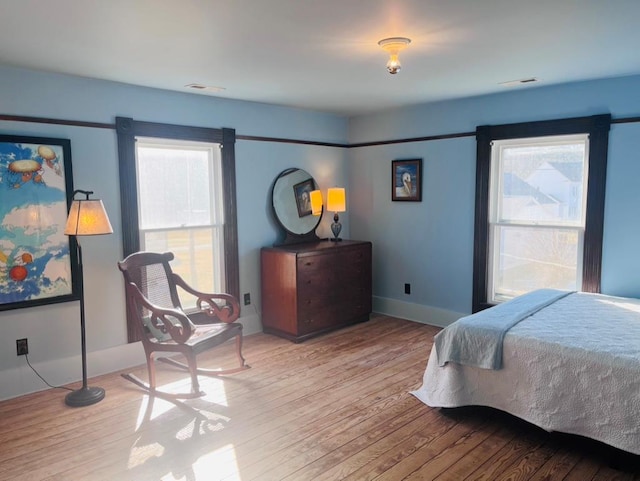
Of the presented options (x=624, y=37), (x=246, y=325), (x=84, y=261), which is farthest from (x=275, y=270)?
(x=624, y=37)

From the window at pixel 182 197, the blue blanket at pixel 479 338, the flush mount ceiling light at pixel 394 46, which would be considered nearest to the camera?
the flush mount ceiling light at pixel 394 46

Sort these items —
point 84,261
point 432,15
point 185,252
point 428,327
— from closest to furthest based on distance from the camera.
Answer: point 432,15 < point 84,261 < point 185,252 < point 428,327

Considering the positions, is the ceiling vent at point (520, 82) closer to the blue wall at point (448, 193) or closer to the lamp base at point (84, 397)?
the blue wall at point (448, 193)

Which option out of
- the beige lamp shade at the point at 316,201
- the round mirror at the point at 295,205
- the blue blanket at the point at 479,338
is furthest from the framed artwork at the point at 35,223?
the blue blanket at the point at 479,338

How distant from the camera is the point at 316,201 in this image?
5.05 metres

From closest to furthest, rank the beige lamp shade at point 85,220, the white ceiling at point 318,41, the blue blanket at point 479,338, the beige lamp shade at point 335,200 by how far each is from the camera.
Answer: the white ceiling at point 318,41, the blue blanket at point 479,338, the beige lamp shade at point 85,220, the beige lamp shade at point 335,200

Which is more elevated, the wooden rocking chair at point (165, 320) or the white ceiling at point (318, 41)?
the white ceiling at point (318, 41)

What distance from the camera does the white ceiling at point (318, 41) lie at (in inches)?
86.3

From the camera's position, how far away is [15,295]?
3.29 m

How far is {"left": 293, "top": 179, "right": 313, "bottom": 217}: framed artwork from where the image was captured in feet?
A: 16.4

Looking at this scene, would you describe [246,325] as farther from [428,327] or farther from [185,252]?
[428,327]

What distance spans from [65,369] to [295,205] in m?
2.58

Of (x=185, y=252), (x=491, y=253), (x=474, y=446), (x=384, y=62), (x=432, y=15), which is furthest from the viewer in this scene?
(x=491, y=253)

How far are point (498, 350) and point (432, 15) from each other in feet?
6.10
